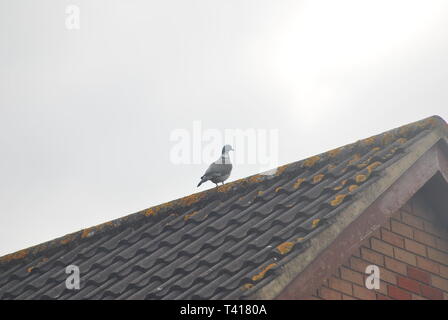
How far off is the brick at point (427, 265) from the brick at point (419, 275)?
1.7 inches

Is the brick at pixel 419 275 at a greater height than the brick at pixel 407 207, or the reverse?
the brick at pixel 407 207

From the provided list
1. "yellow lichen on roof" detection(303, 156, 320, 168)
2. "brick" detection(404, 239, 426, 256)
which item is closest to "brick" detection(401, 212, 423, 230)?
"brick" detection(404, 239, 426, 256)

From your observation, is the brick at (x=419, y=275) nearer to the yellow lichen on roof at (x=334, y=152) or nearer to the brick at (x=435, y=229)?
the brick at (x=435, y=229)

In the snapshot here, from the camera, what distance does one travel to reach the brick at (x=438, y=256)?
22.7ft

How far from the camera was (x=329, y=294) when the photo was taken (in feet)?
19.6

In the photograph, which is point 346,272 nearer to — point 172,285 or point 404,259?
point 404,259

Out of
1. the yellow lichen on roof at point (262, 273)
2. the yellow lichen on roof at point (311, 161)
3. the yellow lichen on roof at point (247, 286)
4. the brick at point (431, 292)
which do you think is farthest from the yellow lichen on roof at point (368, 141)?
the yellow lichen on roof at point (247, 286)

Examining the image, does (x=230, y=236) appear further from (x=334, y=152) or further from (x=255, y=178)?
(x=334, y=152)

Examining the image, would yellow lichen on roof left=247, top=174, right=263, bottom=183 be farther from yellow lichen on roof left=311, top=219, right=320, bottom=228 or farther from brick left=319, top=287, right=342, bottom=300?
brick left=319, top=287, right=342, bottom=300

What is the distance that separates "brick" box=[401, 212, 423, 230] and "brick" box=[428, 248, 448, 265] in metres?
0.20
